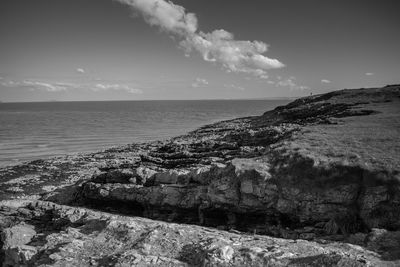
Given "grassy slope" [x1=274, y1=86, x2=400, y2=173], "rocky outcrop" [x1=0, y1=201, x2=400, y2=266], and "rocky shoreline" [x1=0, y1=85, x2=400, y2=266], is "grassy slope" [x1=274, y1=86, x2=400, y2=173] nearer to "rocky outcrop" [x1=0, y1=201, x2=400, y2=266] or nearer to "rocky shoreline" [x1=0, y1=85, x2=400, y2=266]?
"rocky shoreline" [x1=0, y1=85, x2=400, y2=266]

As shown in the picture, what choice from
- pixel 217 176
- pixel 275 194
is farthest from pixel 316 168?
pixel 217 176

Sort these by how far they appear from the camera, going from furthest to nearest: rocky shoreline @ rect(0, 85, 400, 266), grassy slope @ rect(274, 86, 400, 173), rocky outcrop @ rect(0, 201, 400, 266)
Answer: grassy slope @ rect(274, 86, 400, 173) → rocky shoreline @ rect(0, 85, 400, 266) → rocky outcrop @ rect(0, 201, 400, 266)

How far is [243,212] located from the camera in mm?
18656

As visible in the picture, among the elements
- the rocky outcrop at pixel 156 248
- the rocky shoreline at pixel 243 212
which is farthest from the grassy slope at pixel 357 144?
the rocky outcrop at pixel 156 248

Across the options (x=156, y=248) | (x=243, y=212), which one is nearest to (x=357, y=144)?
(x=243, y=212)

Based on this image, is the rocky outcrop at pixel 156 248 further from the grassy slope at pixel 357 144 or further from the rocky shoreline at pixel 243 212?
the grassy slope at pixel 357 144

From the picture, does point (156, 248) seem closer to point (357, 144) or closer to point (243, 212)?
point (243, 212)

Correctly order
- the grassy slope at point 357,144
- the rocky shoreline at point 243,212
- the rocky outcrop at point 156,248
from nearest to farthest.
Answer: the rocky outcrop at point 156,248, the rocky shoreline at point 243,212, the grassy slope at point 357,144

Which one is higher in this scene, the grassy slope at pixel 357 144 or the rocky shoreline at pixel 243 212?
the grassy slope at pixel 357 144

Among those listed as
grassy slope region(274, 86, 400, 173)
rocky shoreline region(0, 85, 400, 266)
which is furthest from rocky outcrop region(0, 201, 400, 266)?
grassy slope region(274, 86, 400, 173)

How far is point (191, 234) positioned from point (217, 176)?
18.5 feet

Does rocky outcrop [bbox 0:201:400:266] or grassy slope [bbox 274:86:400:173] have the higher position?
grassy slope [bbox 274:86:400:173]

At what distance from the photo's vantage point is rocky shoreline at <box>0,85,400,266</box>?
1262 centimetres

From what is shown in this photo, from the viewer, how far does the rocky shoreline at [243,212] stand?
12.6m
